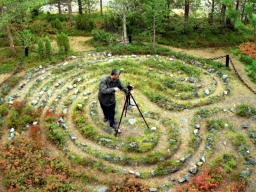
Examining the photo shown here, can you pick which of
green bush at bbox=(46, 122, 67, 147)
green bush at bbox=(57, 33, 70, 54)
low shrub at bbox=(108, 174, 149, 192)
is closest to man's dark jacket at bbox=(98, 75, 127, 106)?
green bush at bbox=(46, 122, 67, 147)

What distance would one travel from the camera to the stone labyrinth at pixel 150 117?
9.40 metres

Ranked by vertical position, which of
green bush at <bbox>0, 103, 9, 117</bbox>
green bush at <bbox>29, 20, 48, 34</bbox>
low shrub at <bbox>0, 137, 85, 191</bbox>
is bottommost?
low shrub at <bbox>0, 137, 85, 191</bbox>

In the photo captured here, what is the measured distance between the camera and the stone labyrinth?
30.8ft

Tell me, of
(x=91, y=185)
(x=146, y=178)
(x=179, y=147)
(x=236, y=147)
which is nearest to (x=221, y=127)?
(x=236, y=147)

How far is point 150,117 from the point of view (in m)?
11.8

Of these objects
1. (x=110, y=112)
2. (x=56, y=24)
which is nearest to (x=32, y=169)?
(x=110, y=112)

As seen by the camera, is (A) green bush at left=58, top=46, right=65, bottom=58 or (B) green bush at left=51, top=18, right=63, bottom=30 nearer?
(A) green bush at left=58, top=46, right=65, bottom=58

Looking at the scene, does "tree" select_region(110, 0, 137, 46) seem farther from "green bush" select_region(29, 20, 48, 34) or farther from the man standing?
the man standing

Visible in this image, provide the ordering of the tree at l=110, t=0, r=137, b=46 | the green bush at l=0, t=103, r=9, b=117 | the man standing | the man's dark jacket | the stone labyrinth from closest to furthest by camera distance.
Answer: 1. the stone labyrinth
2. the man standing
3. the man's dark jacket
4. the green bush at l=0, t=103, r=9, b=117
5. the tree at l=110, t=0, r=137, b=46

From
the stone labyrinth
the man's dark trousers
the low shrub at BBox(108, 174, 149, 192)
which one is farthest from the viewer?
the man's dark trousers

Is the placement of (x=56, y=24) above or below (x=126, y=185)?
above

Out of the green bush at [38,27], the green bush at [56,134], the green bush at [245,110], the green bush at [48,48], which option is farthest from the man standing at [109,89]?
the green bush at [38,27]

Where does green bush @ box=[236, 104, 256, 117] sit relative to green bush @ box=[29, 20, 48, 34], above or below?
below

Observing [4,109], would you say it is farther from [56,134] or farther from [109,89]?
[109,89]
